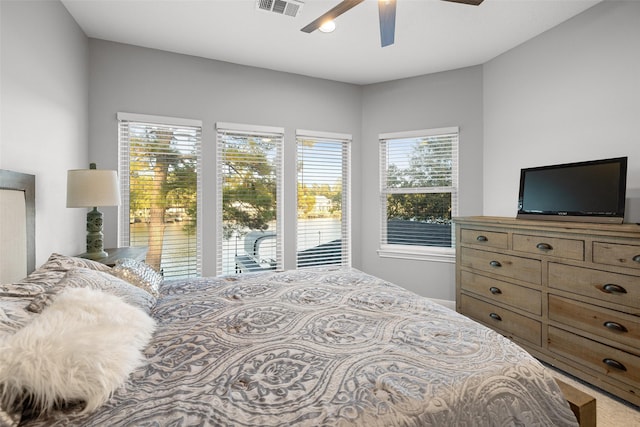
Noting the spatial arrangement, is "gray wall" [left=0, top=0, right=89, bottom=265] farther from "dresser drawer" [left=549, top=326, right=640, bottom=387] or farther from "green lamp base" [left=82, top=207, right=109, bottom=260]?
"dresser drawer" [left=549, top=326, right=640, bottom=387]

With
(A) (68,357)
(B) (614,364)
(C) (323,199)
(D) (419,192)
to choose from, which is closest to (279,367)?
(A) (68,357)

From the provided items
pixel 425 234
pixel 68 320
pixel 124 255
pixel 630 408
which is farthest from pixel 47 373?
pixel 425 234

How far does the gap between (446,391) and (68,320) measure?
1.18 metres

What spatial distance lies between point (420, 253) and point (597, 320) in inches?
76.4

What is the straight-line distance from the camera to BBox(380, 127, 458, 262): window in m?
3.80

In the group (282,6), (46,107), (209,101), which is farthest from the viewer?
(209,101)

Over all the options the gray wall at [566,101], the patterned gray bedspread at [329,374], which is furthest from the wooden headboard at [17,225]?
the gray wall at [566,101]

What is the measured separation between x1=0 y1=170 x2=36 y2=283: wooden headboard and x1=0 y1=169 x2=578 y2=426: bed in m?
0.36

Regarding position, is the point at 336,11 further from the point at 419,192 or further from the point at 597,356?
the point at 597,356

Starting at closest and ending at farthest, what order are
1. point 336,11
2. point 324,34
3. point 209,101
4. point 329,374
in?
point 329,374 < point 336,11 < point 324,34 < point 209,101

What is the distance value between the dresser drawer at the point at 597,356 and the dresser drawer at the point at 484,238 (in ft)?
2.40

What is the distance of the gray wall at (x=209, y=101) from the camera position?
3025mm

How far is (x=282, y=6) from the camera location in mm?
2451

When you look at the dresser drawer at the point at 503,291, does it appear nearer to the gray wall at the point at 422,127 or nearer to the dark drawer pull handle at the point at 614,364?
the dark drawer pull handle at the point at 614,364
